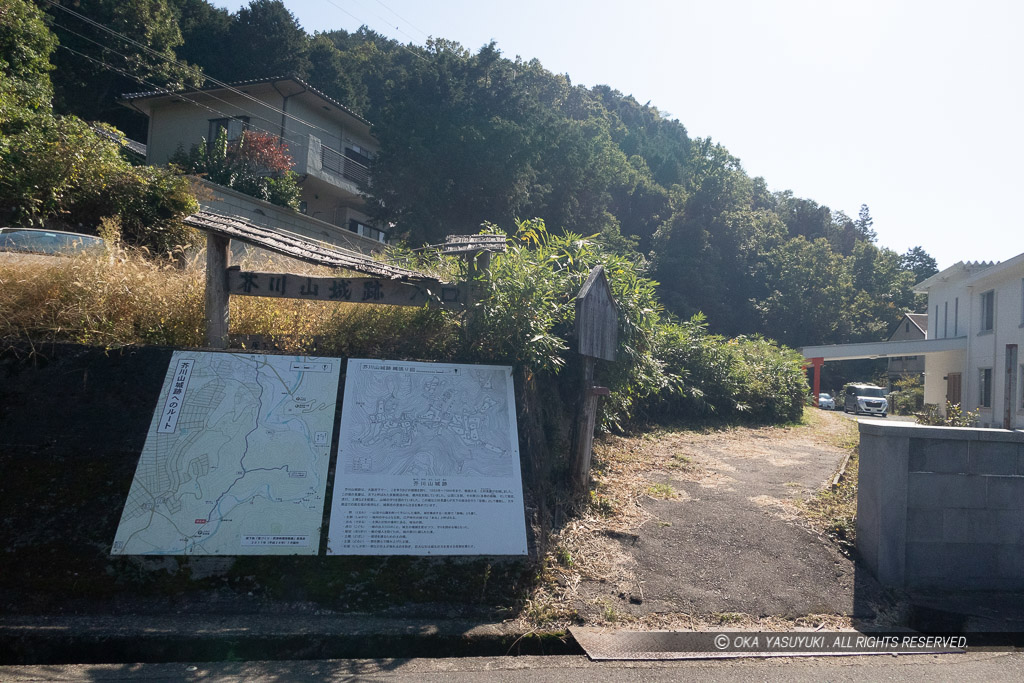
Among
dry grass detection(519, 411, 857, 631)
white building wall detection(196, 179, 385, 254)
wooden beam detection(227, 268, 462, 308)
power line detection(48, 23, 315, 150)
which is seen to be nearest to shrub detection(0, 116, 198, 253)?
white building wall detection(196, 179, 385, 254)

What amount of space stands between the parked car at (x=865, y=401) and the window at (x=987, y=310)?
8.59 meters

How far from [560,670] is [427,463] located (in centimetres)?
182

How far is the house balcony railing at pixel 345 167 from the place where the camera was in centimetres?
2455

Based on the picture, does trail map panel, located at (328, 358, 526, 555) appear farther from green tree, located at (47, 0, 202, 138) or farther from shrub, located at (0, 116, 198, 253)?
green tree, located at (47, 0, 202, 138)

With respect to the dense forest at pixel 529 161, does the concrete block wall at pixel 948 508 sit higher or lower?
lower

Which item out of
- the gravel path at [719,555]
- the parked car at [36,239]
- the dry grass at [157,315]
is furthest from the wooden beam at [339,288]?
the parked car at [36,239]

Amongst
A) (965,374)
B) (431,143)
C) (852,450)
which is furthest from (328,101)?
(965,374)

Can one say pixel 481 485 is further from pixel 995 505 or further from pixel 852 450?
pixel 852 450

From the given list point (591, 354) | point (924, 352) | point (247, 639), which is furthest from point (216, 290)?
point (924, 352)

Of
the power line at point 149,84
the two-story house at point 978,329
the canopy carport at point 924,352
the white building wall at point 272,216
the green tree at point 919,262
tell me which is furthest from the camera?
the green tree at point 919,262

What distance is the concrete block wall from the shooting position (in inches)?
224

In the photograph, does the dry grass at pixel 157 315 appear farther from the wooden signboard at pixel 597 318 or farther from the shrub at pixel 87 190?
the shrub at pixel 87 190

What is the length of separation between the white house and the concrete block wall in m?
15.0

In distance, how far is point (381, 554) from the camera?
4.70 meters
